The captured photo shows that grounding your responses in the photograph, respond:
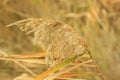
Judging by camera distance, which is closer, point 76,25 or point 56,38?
point 56,38

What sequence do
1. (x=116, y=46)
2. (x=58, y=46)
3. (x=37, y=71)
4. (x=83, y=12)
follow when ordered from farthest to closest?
(x=83, y=12) < (x=116, y=46) < (x=37, y=71) < (x=58, y=46)

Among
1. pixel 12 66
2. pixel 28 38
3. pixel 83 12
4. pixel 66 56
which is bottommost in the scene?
pixel 66 56

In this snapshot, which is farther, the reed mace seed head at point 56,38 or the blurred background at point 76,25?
the blurred background at point 76,25

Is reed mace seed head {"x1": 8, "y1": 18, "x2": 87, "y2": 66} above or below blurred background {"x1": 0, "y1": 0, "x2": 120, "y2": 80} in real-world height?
below

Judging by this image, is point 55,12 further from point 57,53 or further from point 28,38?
point 57,53

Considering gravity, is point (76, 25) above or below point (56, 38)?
above

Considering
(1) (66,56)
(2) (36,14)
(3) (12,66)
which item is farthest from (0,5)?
(1) (66,56)

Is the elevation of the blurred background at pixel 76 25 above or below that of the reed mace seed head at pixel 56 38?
above

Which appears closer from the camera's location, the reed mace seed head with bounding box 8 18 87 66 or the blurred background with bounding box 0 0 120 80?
the reed mace seed head with bounding box 8 18 87 66
